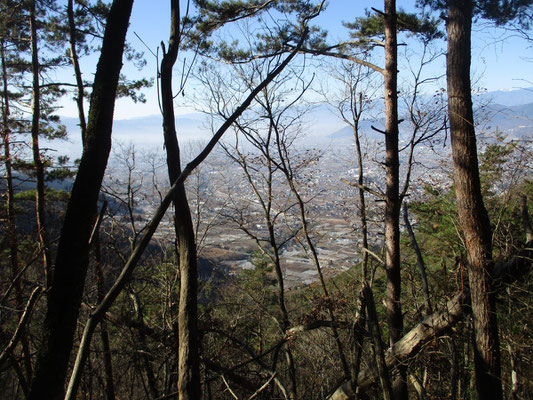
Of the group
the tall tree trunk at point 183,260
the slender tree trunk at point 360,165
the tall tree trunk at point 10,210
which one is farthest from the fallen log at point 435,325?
the tall tree trunk at point 10,210

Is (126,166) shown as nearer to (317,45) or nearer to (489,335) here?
(317,45)

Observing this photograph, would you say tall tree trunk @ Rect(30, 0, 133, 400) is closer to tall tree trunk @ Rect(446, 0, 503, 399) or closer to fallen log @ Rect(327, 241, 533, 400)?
fallen log @ Rect(327, 241, 533, 400)

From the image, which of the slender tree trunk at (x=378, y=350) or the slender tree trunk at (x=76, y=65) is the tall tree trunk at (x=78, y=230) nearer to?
the slender tree trunk at (x=378, y=350)

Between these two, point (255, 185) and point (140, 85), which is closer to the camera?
point (255, 185)

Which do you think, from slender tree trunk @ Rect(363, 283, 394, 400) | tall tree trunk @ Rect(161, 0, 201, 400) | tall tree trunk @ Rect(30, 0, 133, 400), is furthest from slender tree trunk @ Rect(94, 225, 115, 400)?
slender tree trunk @ Rect(363, 283, 394, 400)

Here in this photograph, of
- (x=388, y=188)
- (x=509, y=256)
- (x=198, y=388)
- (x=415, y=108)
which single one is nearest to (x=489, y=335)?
(x=509, y=256)

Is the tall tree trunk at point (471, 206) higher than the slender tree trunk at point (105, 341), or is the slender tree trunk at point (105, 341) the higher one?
the tall tree trunk at point (471, 206)

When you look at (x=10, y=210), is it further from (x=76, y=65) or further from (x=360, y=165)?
(x=360, y=165)
